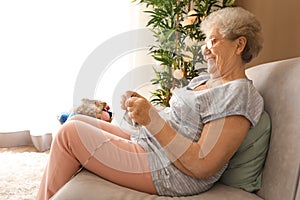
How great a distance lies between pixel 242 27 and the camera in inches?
54.8

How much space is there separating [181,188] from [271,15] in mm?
1693

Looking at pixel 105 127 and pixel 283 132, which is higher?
pixel 283 132

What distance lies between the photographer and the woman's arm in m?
1.23

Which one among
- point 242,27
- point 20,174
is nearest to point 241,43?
point 242,27

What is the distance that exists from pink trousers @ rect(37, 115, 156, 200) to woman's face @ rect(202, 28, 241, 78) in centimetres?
44

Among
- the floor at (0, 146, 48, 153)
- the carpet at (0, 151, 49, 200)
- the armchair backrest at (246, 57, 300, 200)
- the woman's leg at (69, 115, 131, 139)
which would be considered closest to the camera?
the armchair backrest at (246, 57, 300, 200)

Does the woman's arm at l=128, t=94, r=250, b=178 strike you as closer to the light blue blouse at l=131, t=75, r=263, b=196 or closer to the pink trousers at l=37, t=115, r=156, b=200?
the light blue blouse at l=131, t=75, r=263, b=196

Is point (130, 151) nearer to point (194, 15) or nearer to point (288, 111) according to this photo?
point (288, 111)

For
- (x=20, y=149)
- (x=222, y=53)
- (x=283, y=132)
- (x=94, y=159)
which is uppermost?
(x=222, y=53)

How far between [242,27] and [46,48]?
5.87ft

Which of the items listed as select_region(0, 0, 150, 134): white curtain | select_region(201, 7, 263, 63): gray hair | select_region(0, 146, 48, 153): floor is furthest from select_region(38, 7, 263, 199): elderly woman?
select_region(0, 146, 48, 153): floor

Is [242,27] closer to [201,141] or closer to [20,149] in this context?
[201,141]

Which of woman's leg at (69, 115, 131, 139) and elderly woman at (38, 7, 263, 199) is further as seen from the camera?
woman's leg at (69, 115, 131, 139)

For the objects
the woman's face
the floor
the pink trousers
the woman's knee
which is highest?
the woman's face
